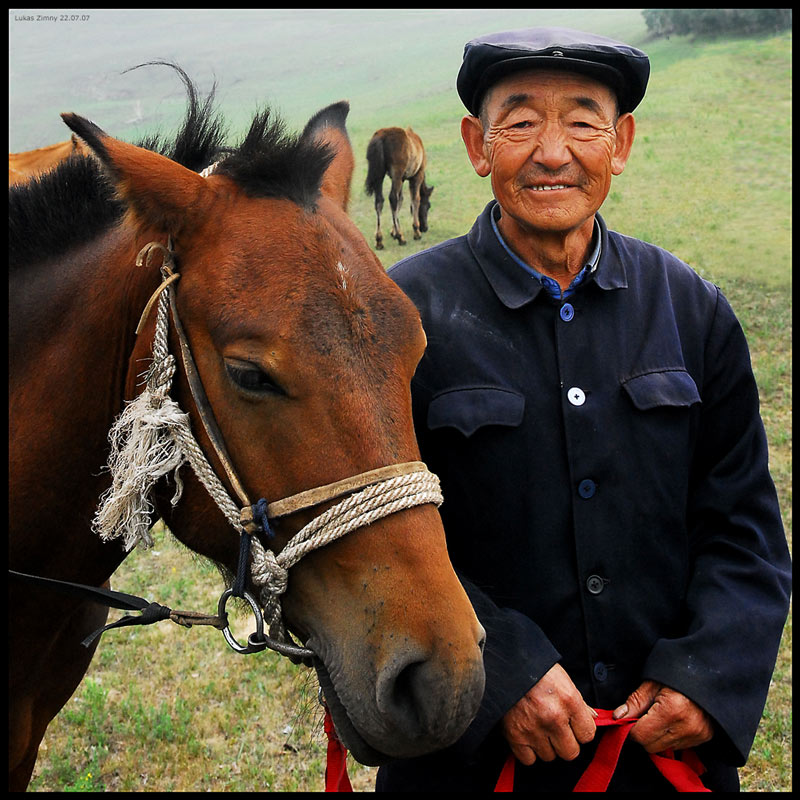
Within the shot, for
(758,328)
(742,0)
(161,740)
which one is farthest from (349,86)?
(161,740)

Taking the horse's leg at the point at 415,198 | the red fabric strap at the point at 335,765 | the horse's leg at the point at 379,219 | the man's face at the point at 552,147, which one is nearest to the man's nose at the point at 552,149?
the man's face at the point at 552,147

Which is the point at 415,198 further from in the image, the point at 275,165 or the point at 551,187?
the point at 275,165

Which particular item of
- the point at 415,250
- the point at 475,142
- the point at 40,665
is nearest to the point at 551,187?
the point at 475,142

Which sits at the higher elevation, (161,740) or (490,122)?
(490,122)

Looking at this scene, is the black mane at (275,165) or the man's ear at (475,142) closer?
the black mane at (275,165)

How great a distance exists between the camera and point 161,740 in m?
4.12

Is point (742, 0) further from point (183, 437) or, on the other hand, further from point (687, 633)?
point (183, 437)

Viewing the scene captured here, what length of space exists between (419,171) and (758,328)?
8.21 metres

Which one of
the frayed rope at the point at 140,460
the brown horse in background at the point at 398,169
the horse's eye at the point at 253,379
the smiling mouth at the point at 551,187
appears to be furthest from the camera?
the brown horse in background at the point at 398,169

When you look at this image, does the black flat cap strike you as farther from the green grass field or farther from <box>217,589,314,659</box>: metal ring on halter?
<box>217,589,314,659</box>: metal ring on halter

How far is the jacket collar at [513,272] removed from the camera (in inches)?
80.5

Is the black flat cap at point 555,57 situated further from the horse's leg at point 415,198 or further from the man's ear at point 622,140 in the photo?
the horse's leg at point 415,198

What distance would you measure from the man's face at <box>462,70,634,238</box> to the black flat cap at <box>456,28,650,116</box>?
39mm

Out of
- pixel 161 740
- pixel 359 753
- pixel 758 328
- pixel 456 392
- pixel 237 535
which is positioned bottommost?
pixel 758 328
